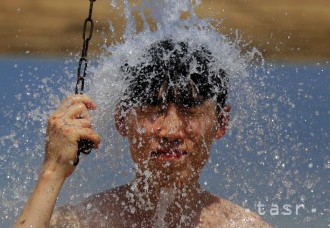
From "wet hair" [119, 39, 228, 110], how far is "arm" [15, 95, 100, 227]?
322 millimetres

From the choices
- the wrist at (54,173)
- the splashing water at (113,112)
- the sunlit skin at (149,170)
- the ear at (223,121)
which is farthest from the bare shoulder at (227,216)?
the wrist at (54,173)

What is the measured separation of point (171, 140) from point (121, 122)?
0.29 m

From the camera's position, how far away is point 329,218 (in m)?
4.10

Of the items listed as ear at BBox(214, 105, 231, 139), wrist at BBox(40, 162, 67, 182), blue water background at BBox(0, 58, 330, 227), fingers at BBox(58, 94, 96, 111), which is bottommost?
blue water background at BBox(0, 58, 330, 227)

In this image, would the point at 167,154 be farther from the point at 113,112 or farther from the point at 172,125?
the point at 113,112

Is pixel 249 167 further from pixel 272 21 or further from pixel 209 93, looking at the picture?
pixel 272 21

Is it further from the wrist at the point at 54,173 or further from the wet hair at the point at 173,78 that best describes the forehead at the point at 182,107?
the wrist at the point at 54,173

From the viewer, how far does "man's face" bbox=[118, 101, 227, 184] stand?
2518 millimetres

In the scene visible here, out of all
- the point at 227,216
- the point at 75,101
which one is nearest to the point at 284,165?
the point at 227,216

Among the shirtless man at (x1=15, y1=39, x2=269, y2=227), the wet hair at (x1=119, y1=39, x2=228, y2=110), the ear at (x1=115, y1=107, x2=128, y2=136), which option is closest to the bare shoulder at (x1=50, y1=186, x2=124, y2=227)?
the shirtless man at (x1=15, y1=39, x2=269, y2=227)

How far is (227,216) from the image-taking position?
9.51 ft

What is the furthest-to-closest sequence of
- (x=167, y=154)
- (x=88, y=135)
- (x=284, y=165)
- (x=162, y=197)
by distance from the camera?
(x=284, y=165) < (x=162, y=197) < (x=167, y=154) < (x=88, y=135)

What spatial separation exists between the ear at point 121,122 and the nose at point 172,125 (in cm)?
21

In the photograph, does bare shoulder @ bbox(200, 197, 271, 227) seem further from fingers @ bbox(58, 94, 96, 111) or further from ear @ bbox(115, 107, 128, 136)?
fingers @ bbox(58, 94, 96, 111)
